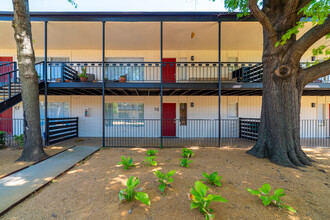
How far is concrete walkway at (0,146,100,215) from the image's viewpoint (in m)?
2.82

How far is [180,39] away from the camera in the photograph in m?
8.24

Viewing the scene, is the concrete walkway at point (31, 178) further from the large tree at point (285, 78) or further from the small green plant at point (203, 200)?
the large tree at point (285, 78)

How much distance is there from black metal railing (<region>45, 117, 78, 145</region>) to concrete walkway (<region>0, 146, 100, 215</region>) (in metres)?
2.05

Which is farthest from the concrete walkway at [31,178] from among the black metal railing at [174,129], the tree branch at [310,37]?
the tree branch at [310,37]

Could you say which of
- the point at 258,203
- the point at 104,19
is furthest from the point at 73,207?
the point at 104,19

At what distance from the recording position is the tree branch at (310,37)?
156 inches

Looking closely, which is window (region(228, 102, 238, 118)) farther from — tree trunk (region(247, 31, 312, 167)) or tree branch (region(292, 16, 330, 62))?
tree branch (region(292, 16, 330, 62))

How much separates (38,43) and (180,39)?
8.61 m

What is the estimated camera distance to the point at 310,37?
4145 millimetres

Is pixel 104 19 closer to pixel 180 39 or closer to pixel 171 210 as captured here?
pixel 180 39

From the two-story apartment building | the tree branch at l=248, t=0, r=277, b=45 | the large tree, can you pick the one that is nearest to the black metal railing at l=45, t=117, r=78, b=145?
the two-story apartment building

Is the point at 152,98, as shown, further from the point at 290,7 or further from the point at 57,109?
the point at 290,7

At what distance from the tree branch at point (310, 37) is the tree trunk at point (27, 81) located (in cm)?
842

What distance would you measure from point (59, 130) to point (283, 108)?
9.78m
